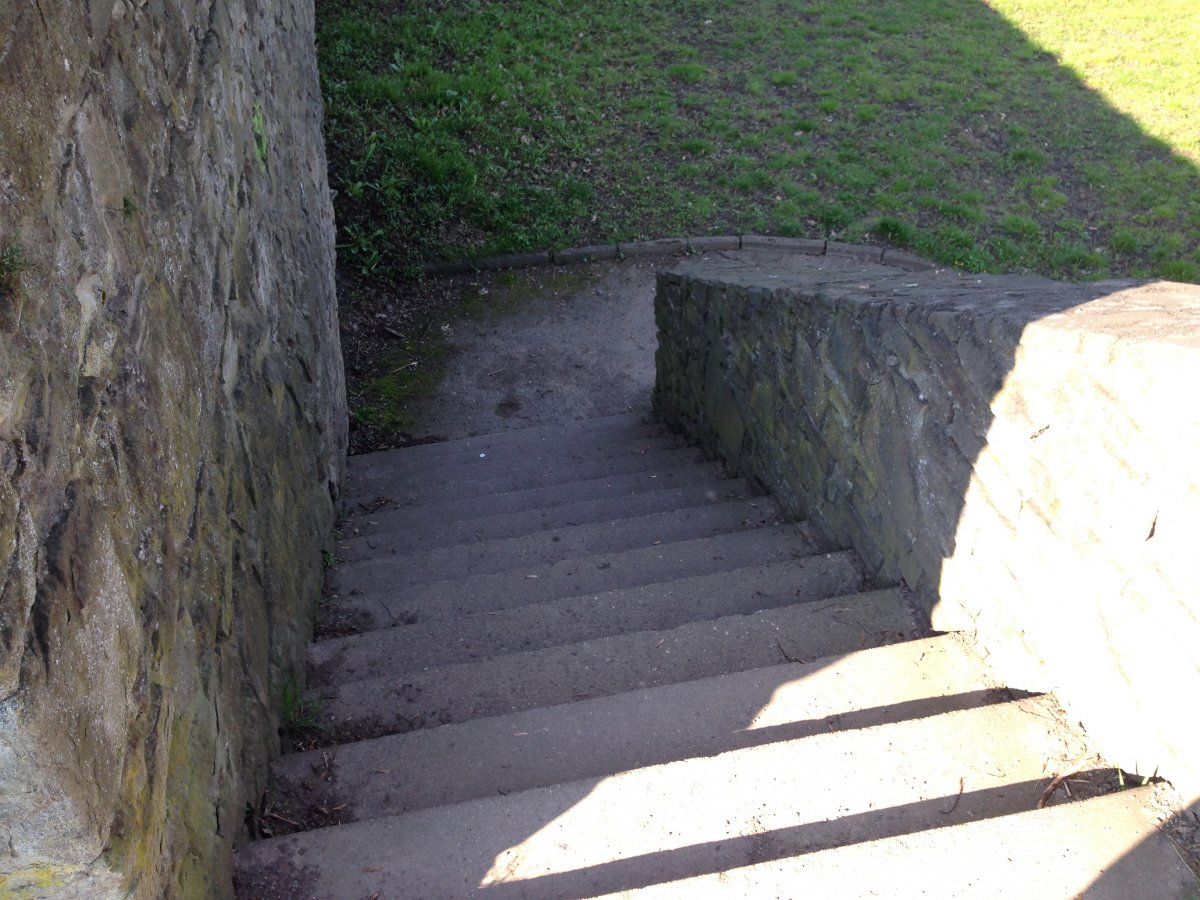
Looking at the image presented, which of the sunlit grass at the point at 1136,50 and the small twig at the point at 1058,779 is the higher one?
the sunlit grass at the point at 1136,50

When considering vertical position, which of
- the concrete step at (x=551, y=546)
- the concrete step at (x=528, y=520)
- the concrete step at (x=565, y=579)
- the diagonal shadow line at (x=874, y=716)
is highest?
the diagonal shadow line at (x=874, y=716)

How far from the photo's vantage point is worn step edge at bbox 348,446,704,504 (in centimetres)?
513

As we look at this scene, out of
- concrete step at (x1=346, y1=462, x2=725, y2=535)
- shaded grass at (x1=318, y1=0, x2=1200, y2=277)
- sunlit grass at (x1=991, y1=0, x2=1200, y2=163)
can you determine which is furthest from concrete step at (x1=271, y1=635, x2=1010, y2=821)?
sunlit grass at (x1=991, y1=0, x2=1200, y2=163)

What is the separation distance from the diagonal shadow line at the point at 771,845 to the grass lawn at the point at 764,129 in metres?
5.28

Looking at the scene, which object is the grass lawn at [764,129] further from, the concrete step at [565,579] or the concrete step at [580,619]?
the concrete step at [580,619]

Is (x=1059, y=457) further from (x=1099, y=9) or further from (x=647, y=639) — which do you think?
(x=1099, y=9)

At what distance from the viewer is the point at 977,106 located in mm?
9141

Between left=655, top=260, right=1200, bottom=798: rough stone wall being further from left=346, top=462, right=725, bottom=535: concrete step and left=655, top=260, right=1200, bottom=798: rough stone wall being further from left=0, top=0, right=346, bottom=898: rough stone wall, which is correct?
left=0, top=0, right=346, bottom=898: rough stone wall

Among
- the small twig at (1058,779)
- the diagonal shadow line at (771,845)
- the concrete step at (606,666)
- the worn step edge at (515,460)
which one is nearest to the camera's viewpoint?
the diagonal shadow line at (771,845)

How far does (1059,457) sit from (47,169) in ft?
6.71

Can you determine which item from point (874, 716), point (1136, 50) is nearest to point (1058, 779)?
point (874, 716)

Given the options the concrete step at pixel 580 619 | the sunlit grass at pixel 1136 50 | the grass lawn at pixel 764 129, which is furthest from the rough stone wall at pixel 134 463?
the sunlit grass at pixel 1136 50

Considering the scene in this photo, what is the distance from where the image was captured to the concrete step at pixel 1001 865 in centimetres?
173

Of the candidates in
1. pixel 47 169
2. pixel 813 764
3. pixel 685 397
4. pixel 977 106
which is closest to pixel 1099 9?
pixel 977 106
